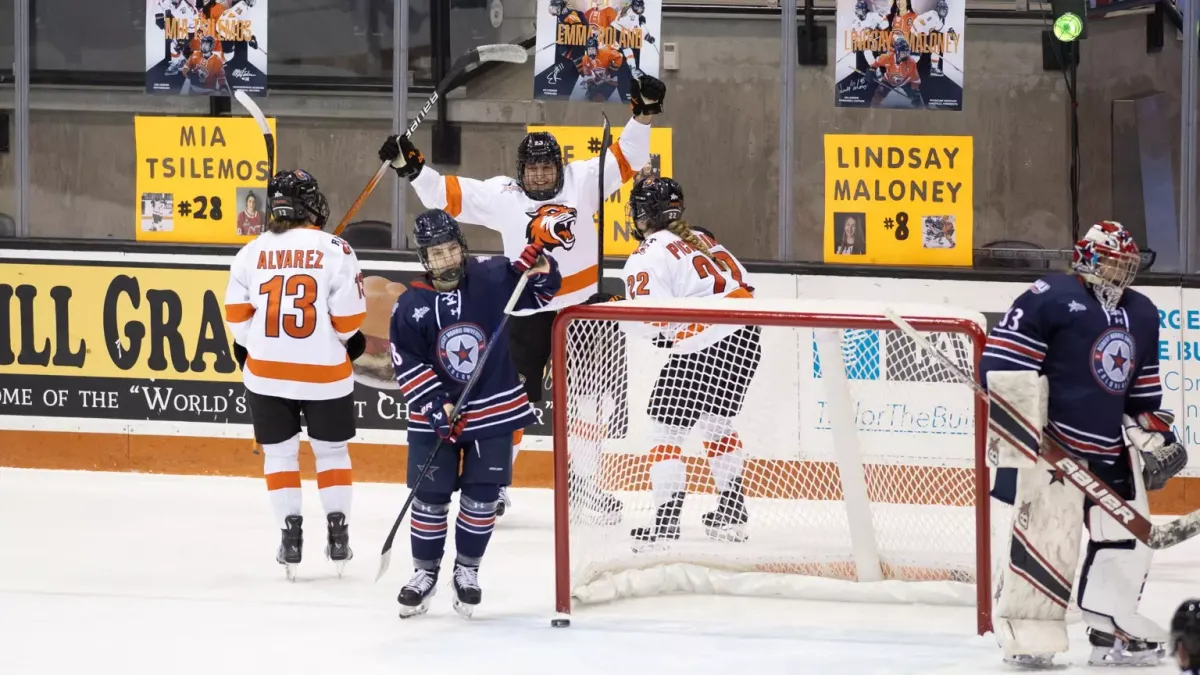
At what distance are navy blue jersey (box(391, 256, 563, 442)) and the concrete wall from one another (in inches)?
92.8

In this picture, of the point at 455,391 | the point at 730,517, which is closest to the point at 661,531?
the point at 730,517

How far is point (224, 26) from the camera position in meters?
6.89

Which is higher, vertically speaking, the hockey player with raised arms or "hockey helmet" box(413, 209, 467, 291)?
"hockey helmet" box(413, 209, 467, 291)

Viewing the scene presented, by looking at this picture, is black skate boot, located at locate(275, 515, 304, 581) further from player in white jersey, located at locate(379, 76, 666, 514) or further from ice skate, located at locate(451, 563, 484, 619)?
player in white jersey, located at locate(379, 76, 666, 514)

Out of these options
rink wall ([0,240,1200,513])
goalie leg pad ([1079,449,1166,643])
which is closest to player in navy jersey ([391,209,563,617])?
goalie leg pad ([1079,449,1166,643])

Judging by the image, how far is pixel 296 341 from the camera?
494 centimetres

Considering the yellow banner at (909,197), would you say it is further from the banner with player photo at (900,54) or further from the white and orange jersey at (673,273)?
the white and orange jersey at (673,273)

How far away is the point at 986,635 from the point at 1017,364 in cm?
79

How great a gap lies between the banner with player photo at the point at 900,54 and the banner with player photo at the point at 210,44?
231 centimetres

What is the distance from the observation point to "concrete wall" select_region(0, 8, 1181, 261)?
6.73 m

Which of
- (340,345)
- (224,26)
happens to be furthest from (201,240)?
(340,345)

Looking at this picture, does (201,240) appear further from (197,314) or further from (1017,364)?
(1017,364)

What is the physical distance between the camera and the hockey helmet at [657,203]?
5445 mm

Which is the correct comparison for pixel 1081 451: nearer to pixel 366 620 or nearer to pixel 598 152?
pixel 366 620
